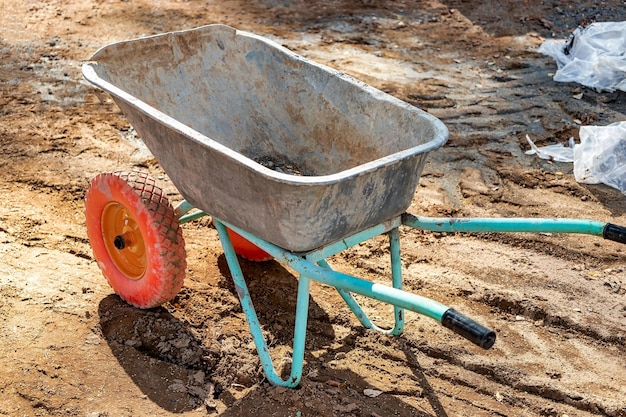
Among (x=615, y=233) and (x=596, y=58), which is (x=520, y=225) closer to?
(x=615, y=233)

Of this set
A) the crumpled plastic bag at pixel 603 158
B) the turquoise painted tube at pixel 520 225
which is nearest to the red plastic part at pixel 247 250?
the turquoise painted tube at pixel 520 225

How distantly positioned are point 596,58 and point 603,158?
1.86 metres

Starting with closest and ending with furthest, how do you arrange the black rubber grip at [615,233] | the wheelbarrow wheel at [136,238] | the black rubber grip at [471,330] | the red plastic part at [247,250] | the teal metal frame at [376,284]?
the black rubber grip at [471,330] → the teal metal frame at [376,284] → the black rubber grip at [615,233] → the wheelbarrow wheel at [136,238] → the red plastic part at [247,250]

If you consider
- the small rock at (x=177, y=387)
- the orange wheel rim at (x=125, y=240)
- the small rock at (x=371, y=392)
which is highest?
the orange wheel rim at (x=125, y=240)

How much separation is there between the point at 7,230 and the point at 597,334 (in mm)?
3402

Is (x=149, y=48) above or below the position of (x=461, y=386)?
above

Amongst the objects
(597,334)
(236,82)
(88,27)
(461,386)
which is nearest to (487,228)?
(461,386)

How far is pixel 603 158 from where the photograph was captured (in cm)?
522

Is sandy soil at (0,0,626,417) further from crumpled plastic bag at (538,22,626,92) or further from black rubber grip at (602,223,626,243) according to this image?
black rubber grip at (602,223,626,243)

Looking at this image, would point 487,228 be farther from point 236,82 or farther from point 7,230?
point 7,230

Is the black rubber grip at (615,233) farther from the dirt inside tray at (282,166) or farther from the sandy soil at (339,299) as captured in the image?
the dirt inside tray at (282,166)

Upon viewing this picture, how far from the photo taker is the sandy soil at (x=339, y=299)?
3344 mm

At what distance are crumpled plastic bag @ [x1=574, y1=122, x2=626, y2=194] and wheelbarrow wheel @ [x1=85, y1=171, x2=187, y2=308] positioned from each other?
3115mm

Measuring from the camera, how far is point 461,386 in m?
3.44
